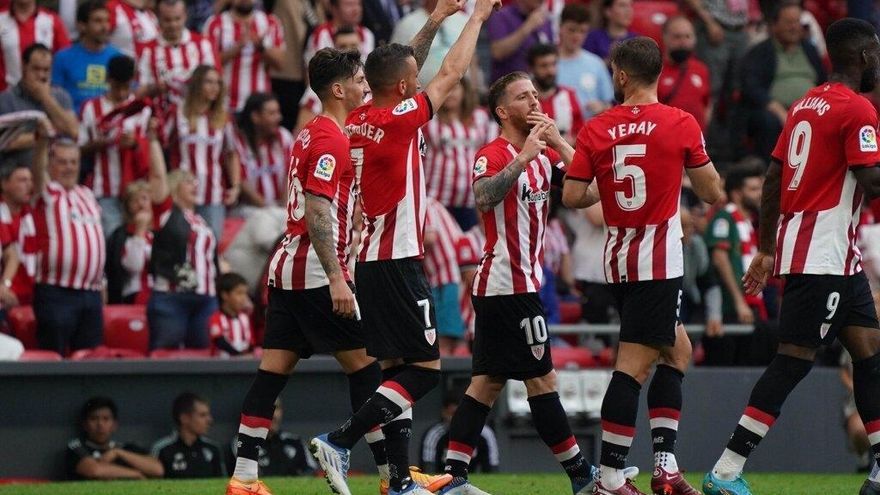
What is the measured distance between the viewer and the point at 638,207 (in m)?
8.64

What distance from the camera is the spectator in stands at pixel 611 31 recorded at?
58.2 ft

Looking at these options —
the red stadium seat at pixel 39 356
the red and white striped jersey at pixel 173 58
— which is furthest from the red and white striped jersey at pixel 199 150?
the red stadium seat at pixel 39 356

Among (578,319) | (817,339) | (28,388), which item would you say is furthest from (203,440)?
(817,339)

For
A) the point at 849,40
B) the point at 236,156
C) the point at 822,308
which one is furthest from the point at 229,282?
the point at 849,40

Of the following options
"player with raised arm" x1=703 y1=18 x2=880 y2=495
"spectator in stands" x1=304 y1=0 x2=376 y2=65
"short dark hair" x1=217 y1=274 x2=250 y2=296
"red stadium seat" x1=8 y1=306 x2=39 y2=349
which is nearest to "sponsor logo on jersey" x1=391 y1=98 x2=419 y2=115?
"player with raised arm" x1=703 y1=18 x2=880 y2=495

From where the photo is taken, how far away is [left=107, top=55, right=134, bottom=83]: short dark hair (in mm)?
14852

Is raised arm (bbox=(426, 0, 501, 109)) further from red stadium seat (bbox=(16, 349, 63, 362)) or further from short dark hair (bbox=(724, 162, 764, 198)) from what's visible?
short dark hair (bbox=(724, 162, 764, 198))

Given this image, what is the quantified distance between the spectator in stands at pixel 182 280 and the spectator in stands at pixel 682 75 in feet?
18.5

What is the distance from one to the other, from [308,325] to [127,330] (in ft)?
16.9

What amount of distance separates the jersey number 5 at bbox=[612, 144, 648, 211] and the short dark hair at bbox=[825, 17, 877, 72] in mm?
1275

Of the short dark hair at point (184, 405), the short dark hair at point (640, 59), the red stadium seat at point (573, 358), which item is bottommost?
the short dark hair at point (184, 405)

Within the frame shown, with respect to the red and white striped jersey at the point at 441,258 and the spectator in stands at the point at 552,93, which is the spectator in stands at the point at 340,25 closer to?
the spectator in stands at the point at 552,93

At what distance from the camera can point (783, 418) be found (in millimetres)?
14320

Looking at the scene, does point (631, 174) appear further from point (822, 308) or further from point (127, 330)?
point (127, 330)
